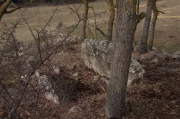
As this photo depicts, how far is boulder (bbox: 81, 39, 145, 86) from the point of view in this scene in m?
7.78

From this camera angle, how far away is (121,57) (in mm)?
5156

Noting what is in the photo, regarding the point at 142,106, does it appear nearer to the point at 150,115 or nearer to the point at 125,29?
the point at 150,115

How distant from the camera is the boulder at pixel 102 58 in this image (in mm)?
7777

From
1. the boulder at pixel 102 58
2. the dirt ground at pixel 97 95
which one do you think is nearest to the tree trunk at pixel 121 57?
the dirt ground at pixel 97 95

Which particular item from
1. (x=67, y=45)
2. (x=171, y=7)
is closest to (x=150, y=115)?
(x=67, y=45)

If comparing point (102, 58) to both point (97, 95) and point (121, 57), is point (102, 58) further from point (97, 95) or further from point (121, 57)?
point (121, 57)

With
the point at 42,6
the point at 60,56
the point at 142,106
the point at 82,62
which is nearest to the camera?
the point at 142,106

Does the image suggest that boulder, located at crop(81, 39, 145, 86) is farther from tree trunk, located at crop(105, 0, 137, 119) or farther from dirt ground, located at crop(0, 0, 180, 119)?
tree trunk, located at crop(105, 0, 137, 119)

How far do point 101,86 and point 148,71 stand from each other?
194cm

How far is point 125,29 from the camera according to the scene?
196 inches

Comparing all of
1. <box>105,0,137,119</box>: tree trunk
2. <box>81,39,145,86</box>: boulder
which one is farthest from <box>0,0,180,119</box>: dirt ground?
<box>105,0,137,119</box>: tree trunk

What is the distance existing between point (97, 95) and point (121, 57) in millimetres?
2438

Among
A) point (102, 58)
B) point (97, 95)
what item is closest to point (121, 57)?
point (97, 95)

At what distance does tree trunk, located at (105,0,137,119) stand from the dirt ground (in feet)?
1.24
